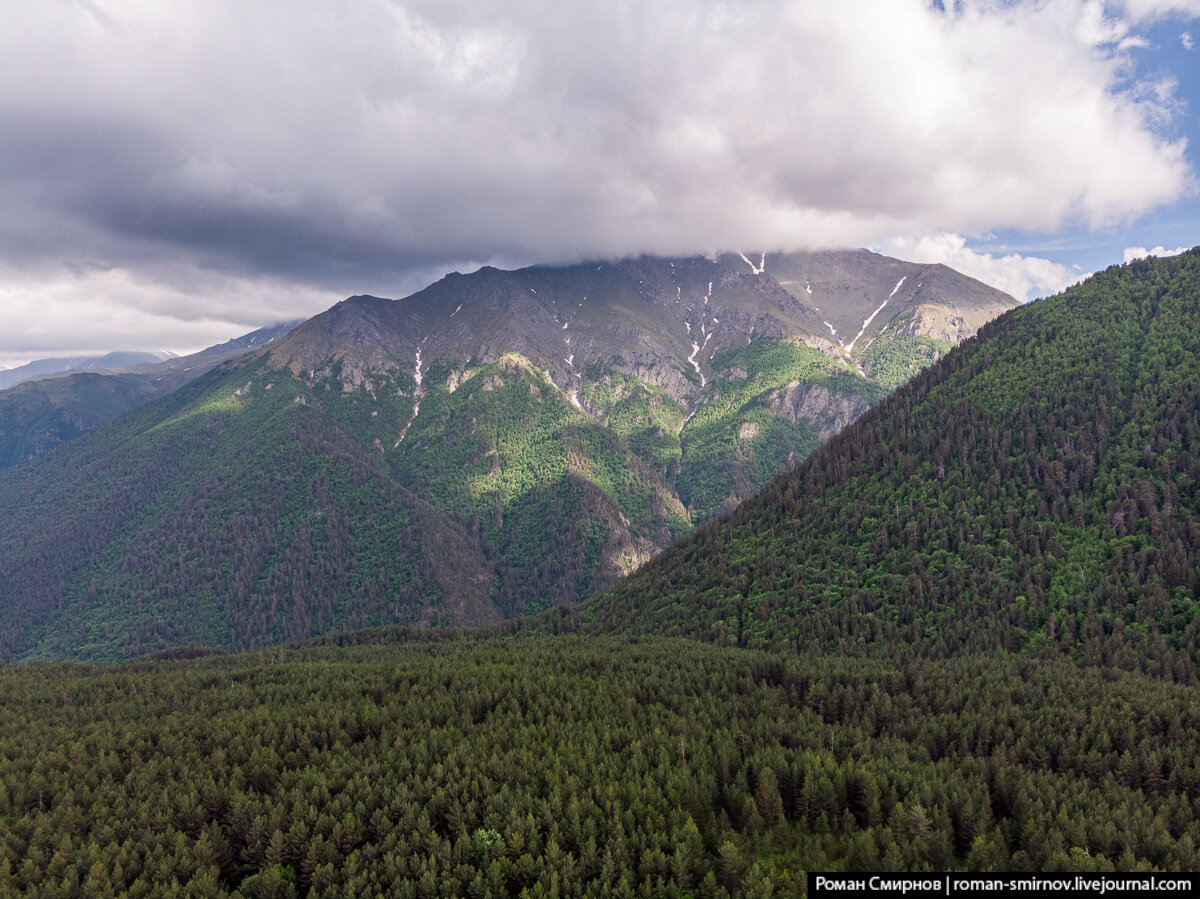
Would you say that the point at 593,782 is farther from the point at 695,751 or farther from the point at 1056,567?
the point at 1056,567

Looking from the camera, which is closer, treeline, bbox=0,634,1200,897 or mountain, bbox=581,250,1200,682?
treeline, bbox=0,634,1200,897

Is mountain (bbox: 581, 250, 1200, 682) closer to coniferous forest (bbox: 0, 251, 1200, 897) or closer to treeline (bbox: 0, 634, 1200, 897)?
coniferous forest (bbox: 0, 251, 1200, 897)

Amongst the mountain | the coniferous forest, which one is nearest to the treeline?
the coniferous forest

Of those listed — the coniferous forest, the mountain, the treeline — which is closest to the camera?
the treeline

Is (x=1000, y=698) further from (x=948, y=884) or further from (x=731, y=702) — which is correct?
(x=948, y=884)

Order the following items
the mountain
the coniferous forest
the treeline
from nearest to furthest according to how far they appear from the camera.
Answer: the treeline < the coniferous forest < the mountain

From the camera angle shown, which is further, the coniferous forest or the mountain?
the mountain
